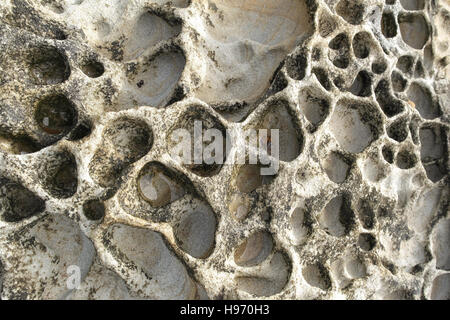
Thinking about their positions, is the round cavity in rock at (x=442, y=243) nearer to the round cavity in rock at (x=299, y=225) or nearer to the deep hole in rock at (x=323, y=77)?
the round cavity in rock at (x=299, y=225)

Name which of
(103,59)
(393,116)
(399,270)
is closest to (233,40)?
(103,59)

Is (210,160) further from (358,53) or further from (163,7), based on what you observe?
(358,53)

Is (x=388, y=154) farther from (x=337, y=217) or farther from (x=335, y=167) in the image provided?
(x=337, y=217)

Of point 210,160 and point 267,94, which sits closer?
point 210,160

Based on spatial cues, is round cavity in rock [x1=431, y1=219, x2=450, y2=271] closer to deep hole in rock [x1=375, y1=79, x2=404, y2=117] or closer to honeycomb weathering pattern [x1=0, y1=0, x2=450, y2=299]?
honeycomb weathering pattern [x1=0, y1=0, x2=450, y2=299]

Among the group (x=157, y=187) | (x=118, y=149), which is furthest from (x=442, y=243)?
(x=118, y=149)

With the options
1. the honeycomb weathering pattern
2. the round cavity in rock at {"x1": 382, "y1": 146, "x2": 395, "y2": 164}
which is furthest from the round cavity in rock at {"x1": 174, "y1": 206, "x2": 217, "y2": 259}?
the round cavity in rock at {"x1": 382, "y1": 146, "x2": 395, "y2": 164}
